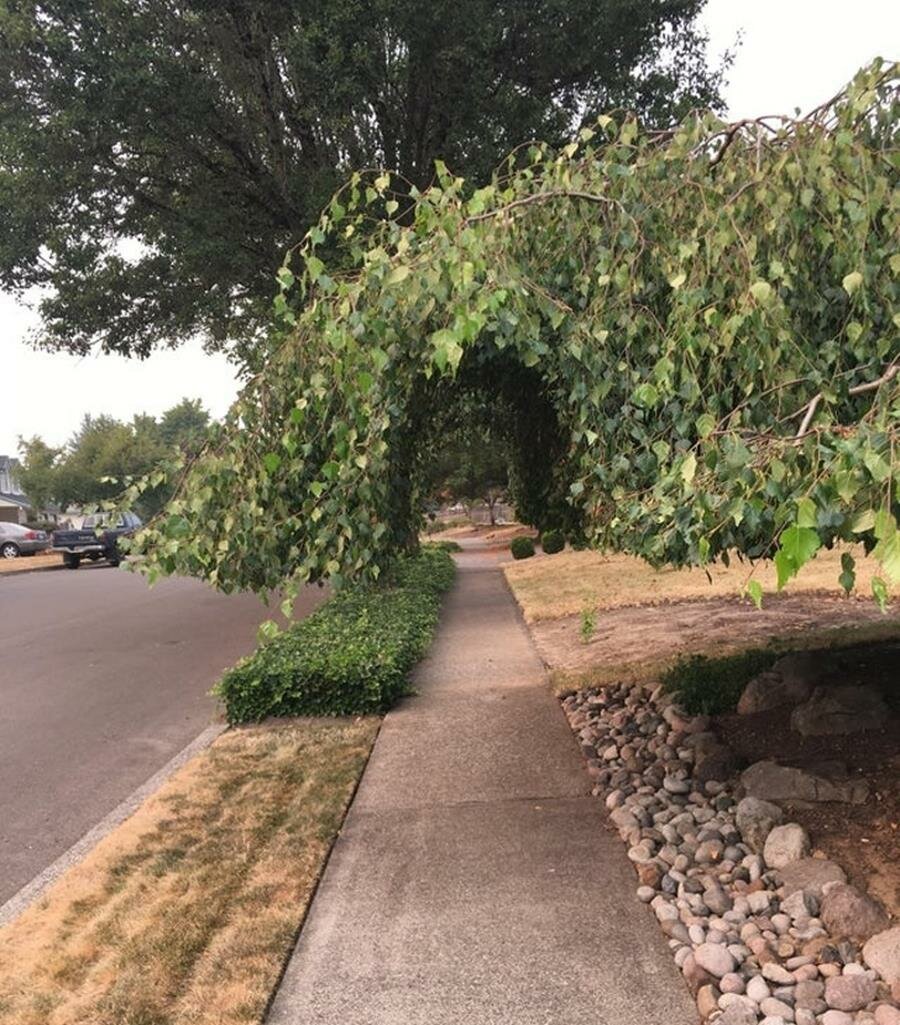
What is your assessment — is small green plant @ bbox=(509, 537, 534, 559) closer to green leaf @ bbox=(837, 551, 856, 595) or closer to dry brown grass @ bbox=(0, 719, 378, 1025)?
dry brown grass @ bbox=(0, 719, 378, 1025)

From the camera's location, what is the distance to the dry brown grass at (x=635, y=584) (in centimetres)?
1269

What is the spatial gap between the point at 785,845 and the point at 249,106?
34.5 ft

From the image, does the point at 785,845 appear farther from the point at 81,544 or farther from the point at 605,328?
the point at 81,544

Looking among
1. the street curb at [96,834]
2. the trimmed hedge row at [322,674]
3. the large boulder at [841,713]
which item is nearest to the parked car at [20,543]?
the trimmed hedge row at [322,674]

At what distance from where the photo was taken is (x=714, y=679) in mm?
6738

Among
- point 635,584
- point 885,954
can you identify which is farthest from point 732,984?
point 635,584

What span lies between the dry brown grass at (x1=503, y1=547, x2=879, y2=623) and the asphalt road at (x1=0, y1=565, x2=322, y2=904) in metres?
4.12

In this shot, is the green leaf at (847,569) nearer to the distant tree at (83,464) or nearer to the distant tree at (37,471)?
the distant tree at (83,464)

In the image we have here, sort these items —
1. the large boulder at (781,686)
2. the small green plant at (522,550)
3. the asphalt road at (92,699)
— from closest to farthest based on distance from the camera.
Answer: the asphalt road at (92,699) < the large boulder at (781,686) < the small green plant at (522,550)

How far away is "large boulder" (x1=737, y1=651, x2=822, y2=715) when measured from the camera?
6.06m

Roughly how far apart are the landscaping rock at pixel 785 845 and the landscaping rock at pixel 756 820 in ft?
0.29

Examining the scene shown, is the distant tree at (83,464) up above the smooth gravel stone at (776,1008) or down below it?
above

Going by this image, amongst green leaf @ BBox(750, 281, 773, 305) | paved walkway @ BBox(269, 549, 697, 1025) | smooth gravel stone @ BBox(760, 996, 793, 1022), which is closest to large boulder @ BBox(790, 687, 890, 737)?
paved walkway @ BBox(269, 549, 697, 1025)

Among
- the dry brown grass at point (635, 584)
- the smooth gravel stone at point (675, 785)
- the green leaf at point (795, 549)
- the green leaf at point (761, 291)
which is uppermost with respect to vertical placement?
the green leaf at point (761, 291)
